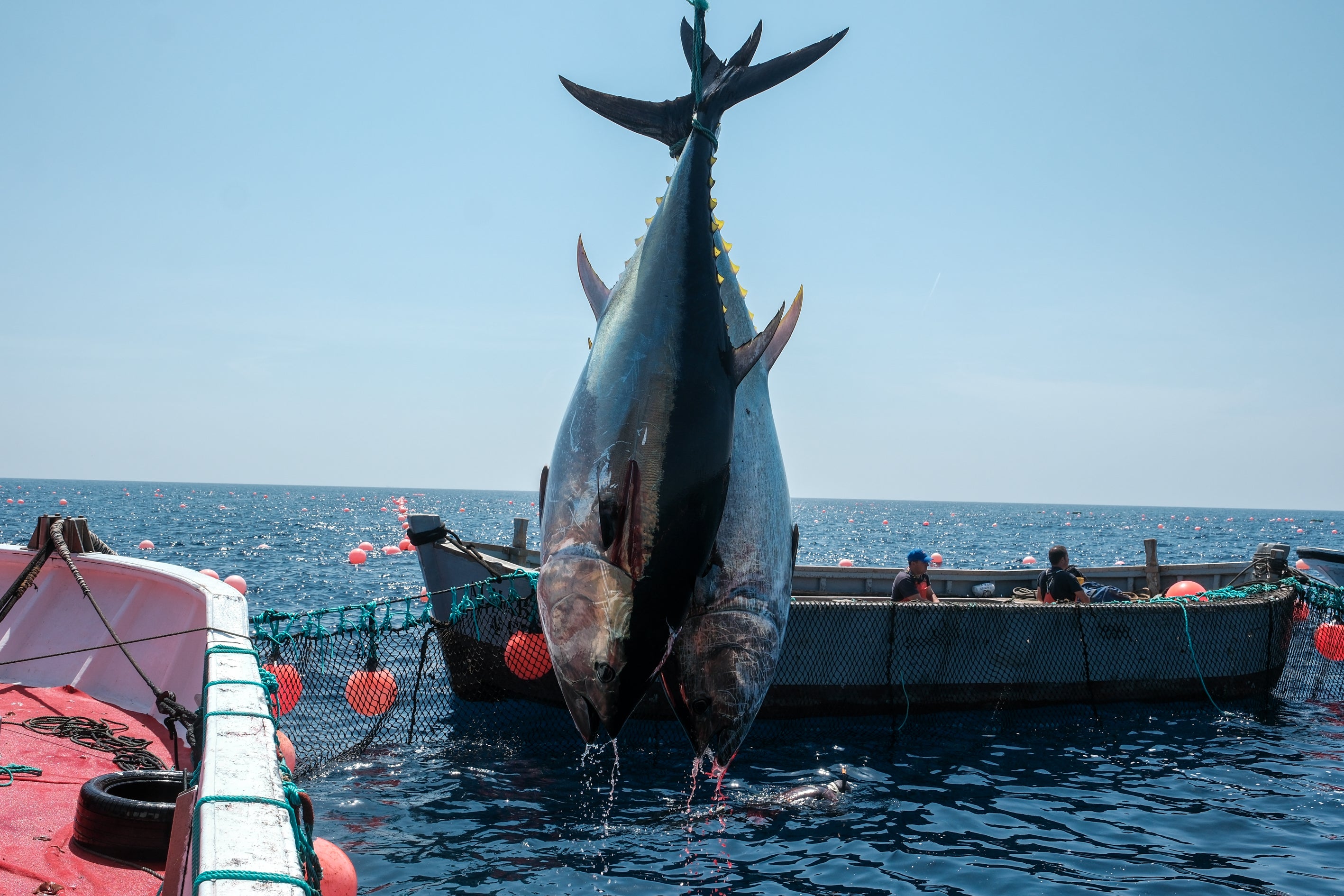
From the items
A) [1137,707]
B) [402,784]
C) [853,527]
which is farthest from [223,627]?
[853,527]

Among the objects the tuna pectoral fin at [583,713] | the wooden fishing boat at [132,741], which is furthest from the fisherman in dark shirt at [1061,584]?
the tuna pectoral fin at [583,713]

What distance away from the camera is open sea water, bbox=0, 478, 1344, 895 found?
7484mm

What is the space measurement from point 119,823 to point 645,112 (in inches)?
153

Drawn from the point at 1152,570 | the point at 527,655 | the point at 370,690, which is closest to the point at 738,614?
the point at 527,655

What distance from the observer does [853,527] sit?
119 m

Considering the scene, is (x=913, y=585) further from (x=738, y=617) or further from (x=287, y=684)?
(x=738, y=617)

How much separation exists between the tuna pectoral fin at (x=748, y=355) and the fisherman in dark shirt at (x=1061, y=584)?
11.6 meters

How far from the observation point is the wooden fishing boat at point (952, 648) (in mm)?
11789

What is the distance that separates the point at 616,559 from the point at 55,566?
23.8 feet

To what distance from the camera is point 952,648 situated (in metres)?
12.2

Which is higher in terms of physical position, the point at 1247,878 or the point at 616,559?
the point at 616,559

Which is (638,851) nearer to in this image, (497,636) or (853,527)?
(497,636)

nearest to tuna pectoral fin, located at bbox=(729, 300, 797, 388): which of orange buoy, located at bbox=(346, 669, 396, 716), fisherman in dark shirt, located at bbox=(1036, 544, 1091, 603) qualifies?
orange buoy, located at bbox=(346, 669, 396, 716)

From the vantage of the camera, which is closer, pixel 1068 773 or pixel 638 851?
pixel 638 851
